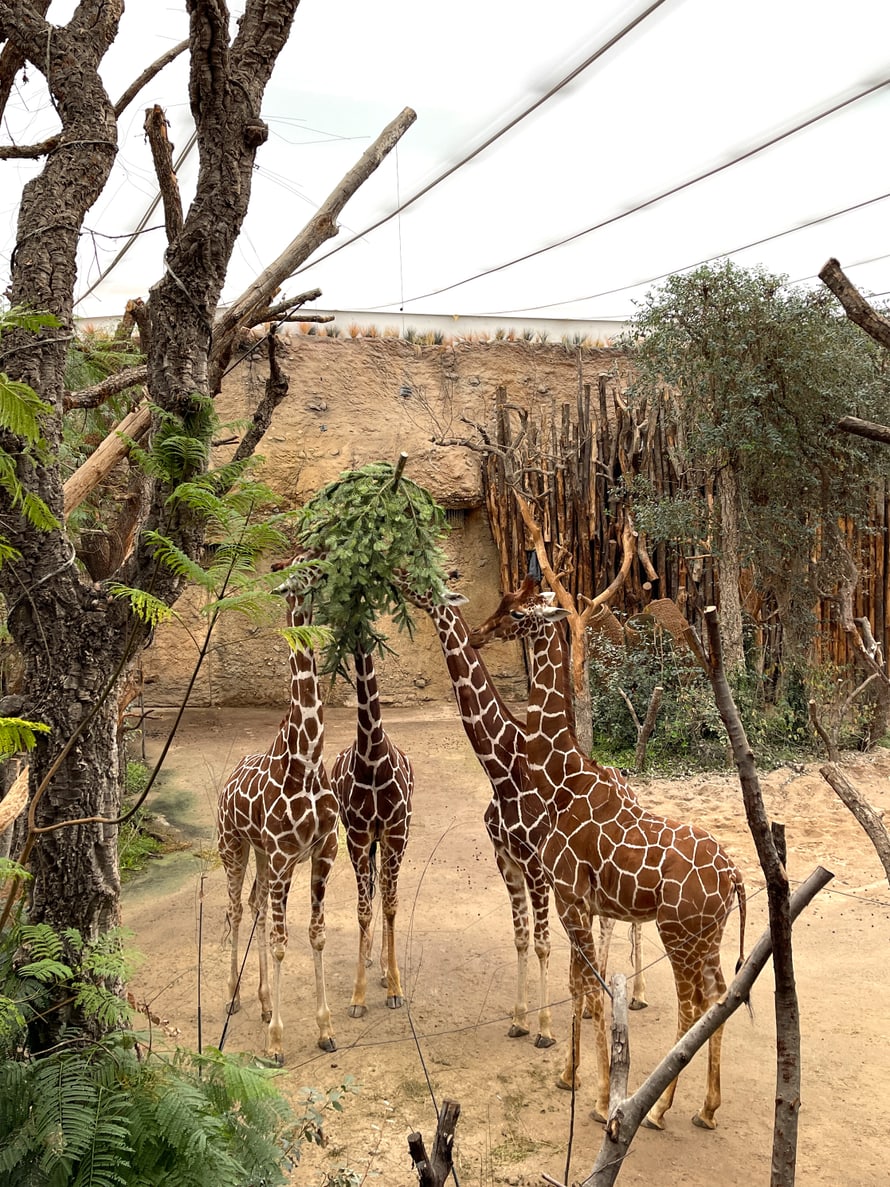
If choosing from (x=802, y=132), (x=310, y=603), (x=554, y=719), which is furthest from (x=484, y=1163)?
(x=802, y=132)

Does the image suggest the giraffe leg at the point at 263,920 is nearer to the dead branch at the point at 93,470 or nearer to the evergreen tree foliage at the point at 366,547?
the evergreen tree foliage at the point at 366,547

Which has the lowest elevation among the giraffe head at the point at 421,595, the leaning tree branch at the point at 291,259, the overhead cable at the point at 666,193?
the giraffe head at the point at 421,595

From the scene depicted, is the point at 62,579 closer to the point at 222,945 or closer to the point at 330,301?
the point at 222,945

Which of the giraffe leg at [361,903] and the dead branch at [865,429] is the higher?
the dead branch at [865,429]

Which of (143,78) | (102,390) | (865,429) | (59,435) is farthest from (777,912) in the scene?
(143,78)

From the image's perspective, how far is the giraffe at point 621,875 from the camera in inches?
A: 119

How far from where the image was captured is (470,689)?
3773 millimetres

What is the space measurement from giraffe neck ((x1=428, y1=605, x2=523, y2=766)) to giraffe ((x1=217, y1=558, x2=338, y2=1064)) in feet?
1.73

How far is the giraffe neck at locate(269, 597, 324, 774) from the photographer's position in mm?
3570

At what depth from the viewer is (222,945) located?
14.8 feet

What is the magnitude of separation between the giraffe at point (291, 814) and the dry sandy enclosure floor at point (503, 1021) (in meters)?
0.23

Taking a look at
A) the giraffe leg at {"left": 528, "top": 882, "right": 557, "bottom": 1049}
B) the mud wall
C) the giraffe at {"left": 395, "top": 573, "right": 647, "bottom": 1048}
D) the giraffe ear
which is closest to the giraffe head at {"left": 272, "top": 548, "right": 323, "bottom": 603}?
the giraffe at {"left": 395, "top": 573, "right": 647, "bottom": 1048}

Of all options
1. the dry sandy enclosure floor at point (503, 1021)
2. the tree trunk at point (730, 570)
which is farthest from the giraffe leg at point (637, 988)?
the tree trunk at point (730, 570)

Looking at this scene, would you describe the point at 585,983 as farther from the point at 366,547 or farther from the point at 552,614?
the point at 366,547
